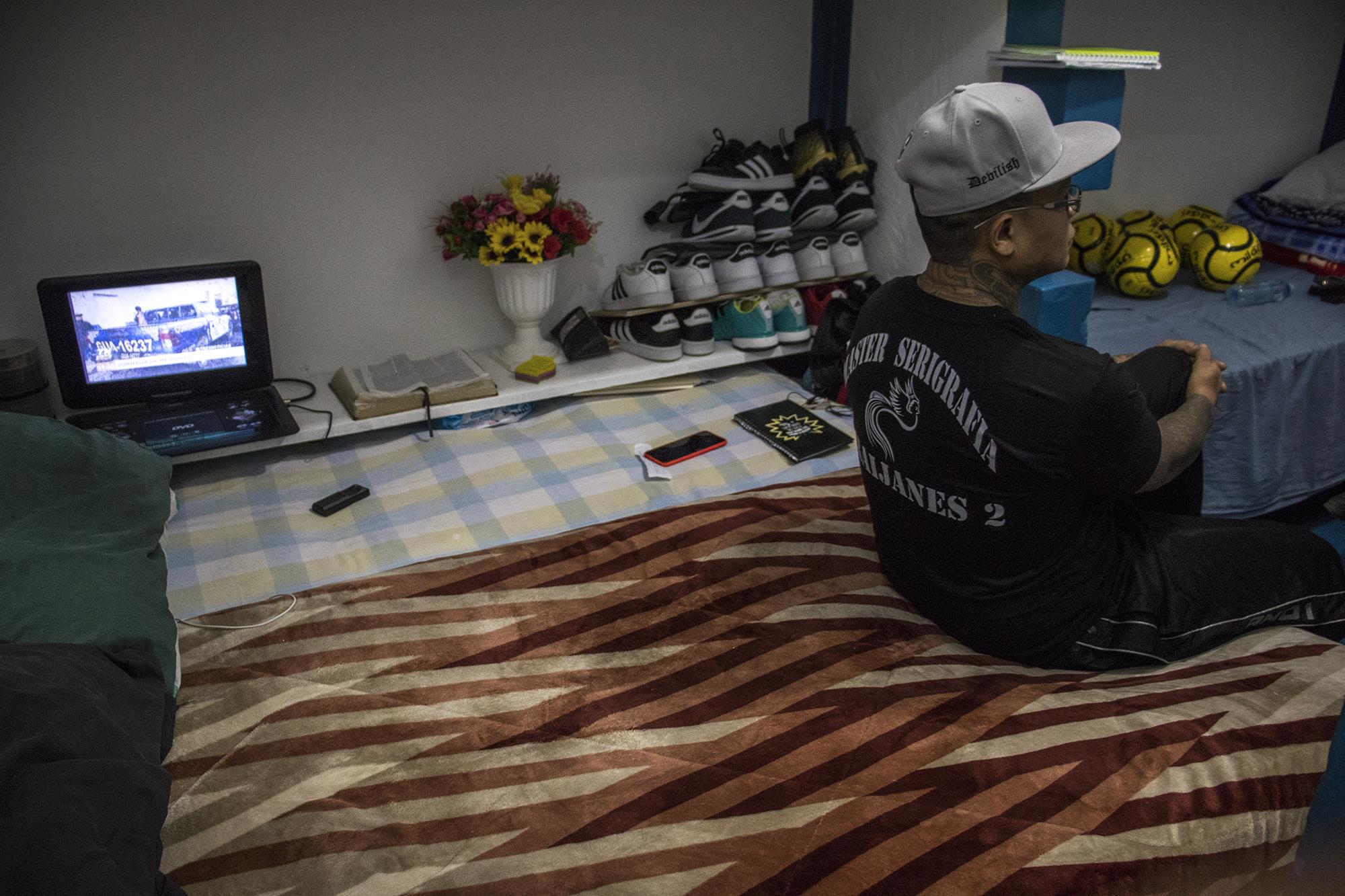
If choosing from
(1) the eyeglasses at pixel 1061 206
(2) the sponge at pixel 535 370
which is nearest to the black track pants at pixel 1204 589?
(1) the eyeglasses at pixel 1061 206

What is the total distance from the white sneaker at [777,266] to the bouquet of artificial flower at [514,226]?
560mm

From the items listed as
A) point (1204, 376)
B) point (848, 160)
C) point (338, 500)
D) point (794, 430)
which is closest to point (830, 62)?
point (848, 160)

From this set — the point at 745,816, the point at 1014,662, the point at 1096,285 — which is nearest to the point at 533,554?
the point at 745,816

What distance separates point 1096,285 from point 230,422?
2.57m

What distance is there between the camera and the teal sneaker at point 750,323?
269 centimetres

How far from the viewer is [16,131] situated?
2107 millimetres

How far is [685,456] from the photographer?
224 centimetres

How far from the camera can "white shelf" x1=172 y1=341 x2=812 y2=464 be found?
7.43 ft

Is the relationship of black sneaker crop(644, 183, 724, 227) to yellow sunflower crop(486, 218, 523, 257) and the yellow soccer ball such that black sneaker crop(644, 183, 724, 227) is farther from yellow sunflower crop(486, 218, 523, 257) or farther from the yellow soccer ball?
the yellow soccer ball

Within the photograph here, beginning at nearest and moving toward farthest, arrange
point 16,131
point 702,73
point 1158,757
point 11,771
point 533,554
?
point 11,771 < point 1158,757 < point 533,554 < point 16,131 < point 702,73

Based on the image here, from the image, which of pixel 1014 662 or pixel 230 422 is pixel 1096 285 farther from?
pixel 230 422

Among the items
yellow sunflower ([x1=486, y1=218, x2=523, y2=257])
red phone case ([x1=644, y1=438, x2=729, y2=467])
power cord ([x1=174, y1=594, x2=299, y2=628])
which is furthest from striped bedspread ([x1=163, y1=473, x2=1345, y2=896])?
yellow sunflower ([x1=486, y1=218, x2=523, y2=257])

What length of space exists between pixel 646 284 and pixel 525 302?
342mm

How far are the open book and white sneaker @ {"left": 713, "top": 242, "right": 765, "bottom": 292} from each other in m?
0.74
